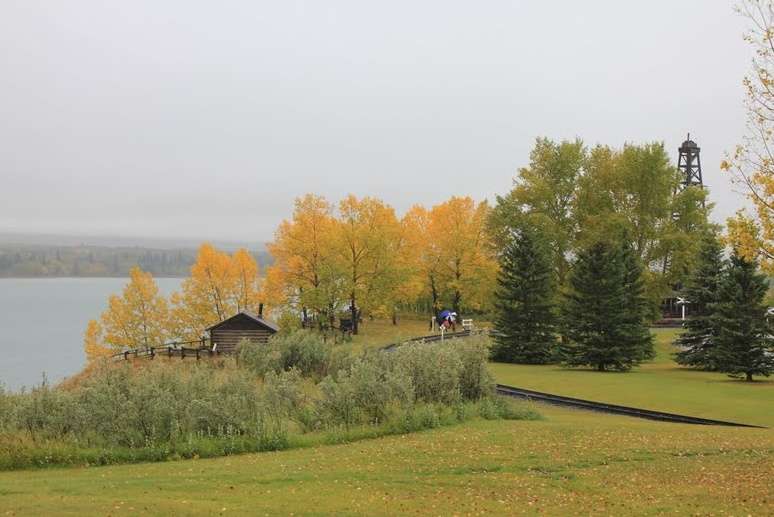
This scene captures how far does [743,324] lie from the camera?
31.0m

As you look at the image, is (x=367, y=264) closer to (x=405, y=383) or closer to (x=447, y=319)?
(x=447, y=319)

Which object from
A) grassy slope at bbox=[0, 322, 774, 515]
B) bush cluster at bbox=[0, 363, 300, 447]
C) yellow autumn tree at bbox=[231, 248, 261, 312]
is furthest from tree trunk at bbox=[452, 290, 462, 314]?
bush cluster at bbox=[0, 363, 300, 447]

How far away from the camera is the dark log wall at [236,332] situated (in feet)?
135

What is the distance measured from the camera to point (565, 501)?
927 cm

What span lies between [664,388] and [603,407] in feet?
19.2

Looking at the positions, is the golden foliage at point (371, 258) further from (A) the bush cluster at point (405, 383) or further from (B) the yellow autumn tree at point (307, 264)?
(A) the bush cluster at point (405, 383)

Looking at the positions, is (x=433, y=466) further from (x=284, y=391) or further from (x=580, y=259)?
(x=580, y=259)

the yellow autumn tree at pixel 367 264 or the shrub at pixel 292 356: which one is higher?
the yellow autumn tree at pixel 367 264

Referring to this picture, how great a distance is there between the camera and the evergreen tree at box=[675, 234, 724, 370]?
3400 cm

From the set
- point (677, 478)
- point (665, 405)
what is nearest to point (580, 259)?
point (665, 405)

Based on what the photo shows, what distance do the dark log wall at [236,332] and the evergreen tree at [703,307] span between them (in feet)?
81.3

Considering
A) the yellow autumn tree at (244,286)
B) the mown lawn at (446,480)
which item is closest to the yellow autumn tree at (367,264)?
the yellow autumn tree at (244,286)

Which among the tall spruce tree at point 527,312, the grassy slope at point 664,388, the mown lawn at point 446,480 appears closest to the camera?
the mown lawn at point 446,480

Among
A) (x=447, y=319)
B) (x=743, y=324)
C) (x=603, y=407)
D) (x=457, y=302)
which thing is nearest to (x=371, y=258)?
(x=447, y=319)
